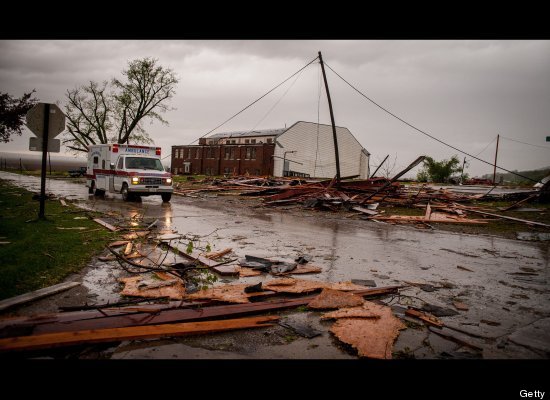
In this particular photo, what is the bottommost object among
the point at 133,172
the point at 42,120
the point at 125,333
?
the point at 125,333

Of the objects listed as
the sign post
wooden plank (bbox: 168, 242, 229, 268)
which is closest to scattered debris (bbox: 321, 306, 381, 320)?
wooden plank (bbox: 168, 242, 229, 268)

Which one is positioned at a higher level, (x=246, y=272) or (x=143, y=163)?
(x=143, y=163)

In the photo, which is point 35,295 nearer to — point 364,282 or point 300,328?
point 300,328

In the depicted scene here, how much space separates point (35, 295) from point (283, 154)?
4482 centimetres

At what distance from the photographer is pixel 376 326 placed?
3.09m

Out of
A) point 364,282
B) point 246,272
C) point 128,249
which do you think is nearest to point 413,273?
point 364,282

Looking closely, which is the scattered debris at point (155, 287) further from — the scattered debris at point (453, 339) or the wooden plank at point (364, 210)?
the wooden plank at point (364, 210)

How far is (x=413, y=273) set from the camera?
5121 millimetres

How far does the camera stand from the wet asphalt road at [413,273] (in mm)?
2705
